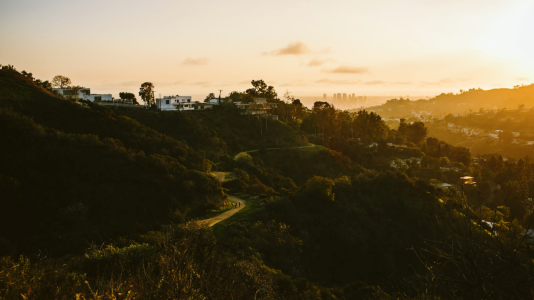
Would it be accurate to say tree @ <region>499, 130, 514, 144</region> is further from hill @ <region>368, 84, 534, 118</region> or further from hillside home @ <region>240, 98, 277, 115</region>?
hill @ <region>368, 84, 534, 118</region>

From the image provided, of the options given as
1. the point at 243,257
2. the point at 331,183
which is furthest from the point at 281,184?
the point at 243,257

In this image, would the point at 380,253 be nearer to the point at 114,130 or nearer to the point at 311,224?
the point at 311,224

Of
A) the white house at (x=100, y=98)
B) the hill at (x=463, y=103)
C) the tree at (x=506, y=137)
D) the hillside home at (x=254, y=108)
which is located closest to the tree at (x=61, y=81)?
the white house at (x=100, y=98)

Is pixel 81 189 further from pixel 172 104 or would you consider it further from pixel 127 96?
pixel 127 96

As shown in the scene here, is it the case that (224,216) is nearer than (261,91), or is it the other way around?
(224,216)


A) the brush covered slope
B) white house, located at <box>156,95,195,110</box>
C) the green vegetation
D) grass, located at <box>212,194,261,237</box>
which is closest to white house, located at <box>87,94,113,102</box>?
white house, located at <box>156,95,195,110</box>

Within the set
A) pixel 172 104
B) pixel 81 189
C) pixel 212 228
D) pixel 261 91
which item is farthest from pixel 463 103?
pixel 81 189

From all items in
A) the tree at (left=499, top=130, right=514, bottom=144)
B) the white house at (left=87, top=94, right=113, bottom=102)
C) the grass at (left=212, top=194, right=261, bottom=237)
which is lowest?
the tree at (left=499, top=130, right=514, bottom=144)

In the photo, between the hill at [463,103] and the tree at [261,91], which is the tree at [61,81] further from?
the hill at [463,103]

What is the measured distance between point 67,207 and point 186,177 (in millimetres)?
6881

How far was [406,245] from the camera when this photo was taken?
789 inches

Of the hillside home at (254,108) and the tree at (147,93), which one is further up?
the tree at (147,93)

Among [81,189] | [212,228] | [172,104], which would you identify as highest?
[172,104]

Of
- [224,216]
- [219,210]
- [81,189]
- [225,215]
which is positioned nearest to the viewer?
[81,189]
